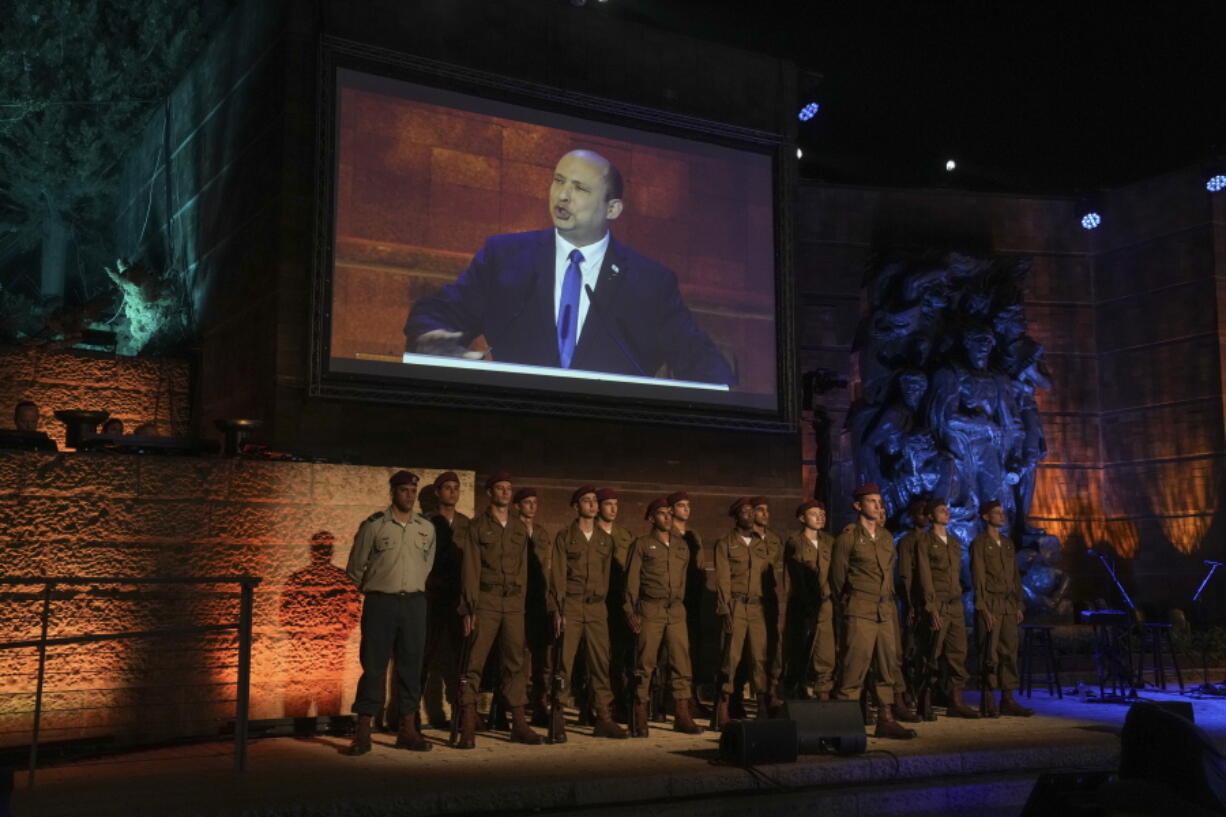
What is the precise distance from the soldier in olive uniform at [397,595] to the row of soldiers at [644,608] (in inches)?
0.4

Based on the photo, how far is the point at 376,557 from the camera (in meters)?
6.80

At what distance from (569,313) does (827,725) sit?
4.69 meters

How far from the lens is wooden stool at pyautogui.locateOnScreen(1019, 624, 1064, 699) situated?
10.1 metres

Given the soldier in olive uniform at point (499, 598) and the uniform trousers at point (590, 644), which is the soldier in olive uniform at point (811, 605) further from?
the soldier in olive uniform at point (499, 598)

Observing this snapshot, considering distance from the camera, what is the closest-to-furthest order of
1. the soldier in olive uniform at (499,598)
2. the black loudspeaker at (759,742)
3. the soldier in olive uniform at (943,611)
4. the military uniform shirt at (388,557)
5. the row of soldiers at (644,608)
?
the black loudspeaker at (759,742) → the military uniform shirt at (388,557) → the row of soldiers at (644,608) → the soldier in olive uniform at (499,598) → the soldier in olive uniform at (943,611)

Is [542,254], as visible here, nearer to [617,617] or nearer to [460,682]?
[617,617]

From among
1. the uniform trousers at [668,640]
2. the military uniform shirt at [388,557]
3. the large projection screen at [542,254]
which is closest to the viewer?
the military uniform shirt at [388,557]

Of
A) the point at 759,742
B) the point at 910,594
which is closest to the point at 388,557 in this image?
the point at 759,742

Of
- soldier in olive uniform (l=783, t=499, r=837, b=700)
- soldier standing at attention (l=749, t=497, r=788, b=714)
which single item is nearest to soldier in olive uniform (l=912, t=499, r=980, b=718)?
soldier in olive uniform (l=783, t=499, r=837, b=700)

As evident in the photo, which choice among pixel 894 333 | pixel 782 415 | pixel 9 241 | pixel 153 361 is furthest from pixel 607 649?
pixel 9 241

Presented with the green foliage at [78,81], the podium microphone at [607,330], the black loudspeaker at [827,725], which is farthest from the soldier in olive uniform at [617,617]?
the green foliage at [78,81]

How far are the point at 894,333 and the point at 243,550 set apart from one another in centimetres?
864

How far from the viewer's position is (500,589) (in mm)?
7266

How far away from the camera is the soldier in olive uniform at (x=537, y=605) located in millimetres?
7633
